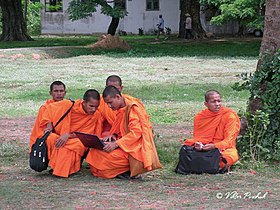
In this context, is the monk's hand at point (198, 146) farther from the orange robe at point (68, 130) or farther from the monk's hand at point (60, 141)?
the monk's hand at point (60, 141)

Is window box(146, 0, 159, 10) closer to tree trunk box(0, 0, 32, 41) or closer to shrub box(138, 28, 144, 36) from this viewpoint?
shrub box(138, 28, 144, 36)

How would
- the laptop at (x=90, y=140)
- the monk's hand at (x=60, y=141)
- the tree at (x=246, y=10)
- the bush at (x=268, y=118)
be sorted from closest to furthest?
1. the laptop at (x=90, y=140)
2. the monk's hand at (x=60, y=141)
3. the bush at (x=268, y=118)
4. the tree at (x=246, y=10)

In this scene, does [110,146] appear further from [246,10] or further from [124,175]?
[246,10]

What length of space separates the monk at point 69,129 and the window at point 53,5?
1563 inches

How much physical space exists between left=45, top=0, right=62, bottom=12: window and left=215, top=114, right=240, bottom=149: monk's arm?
131 ft

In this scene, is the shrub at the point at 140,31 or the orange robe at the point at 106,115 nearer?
the orange robe at the point at 106,115

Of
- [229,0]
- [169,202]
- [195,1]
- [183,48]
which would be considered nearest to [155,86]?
[169,202]

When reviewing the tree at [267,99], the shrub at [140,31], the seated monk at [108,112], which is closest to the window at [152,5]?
the shrub at [140,31]

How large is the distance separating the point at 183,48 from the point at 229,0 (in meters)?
3.84

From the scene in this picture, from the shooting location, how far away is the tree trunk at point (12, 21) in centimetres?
3703

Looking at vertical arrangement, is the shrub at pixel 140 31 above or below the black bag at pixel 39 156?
below

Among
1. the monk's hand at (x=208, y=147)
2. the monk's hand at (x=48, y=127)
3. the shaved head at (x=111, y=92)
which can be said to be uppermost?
the shaved head at (x=111, y=92)

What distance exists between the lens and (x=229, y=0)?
90.3 ft

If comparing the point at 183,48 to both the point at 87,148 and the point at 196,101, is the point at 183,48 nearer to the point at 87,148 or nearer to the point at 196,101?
the point at 196,101
